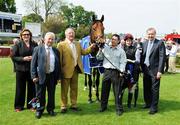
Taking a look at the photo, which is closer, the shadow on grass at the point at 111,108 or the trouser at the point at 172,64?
the shadow on grass at the point at 111,108

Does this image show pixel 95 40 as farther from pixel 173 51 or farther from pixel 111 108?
pixel 173 51

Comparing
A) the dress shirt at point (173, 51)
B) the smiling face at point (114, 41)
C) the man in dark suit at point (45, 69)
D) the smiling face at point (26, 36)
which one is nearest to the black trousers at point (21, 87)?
the man in dark suit at point (45, 69)

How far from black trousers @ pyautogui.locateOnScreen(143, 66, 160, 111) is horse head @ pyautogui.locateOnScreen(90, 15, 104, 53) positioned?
4.63 ft

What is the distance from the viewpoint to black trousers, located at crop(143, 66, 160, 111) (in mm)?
8273

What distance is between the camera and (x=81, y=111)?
841cm

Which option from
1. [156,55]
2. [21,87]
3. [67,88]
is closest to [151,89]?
[156,55]

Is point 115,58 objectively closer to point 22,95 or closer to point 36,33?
point 22,95

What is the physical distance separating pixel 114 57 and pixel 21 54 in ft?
7.21

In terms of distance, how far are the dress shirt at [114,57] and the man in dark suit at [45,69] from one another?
115cm

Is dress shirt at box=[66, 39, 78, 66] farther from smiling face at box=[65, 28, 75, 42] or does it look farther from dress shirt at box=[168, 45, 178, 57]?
dress shirt at box=[168, 45, 178, 57]

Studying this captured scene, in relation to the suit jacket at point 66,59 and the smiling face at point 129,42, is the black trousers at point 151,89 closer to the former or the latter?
the smiling face at point 129,42

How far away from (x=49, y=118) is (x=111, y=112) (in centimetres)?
157

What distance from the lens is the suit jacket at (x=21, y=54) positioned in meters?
8.05

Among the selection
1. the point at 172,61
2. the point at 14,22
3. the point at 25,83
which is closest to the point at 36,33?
the point at 14,22
